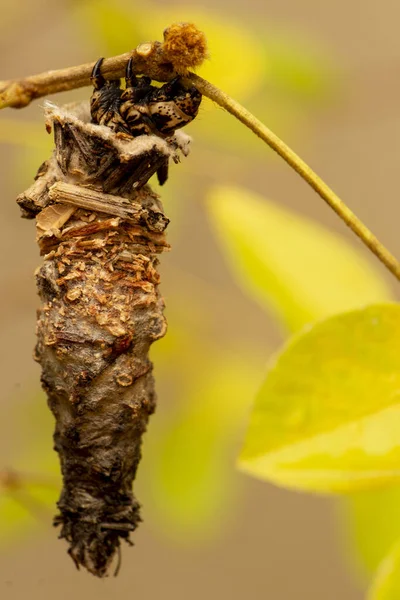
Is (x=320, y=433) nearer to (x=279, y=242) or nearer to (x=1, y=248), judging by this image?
(x=279, y=242)

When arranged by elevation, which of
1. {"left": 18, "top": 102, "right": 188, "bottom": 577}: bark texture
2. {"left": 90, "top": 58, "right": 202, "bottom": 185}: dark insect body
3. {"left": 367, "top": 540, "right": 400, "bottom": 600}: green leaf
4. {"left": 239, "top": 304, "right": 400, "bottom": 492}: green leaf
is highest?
{"left": 90, "top": 58, "right": 202, "bottom": 185}: dark insect body

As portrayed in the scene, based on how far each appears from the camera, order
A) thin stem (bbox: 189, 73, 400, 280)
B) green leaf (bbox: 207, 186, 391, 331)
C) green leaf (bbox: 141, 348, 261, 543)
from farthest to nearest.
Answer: green leaf (bbox: 141, 348, 261, 543)
green leaf (bbox: 207, 186, 391, 331)
thin stem (bbox: 189, 73, 400, 280)

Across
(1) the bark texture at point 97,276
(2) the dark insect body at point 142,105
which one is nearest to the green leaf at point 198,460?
(1) the bark texture at point 97,276

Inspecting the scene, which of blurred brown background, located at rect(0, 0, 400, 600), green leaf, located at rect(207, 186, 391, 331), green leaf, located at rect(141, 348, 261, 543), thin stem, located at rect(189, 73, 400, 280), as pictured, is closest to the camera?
thin stem, located at rect(189, 73, 400, 280)

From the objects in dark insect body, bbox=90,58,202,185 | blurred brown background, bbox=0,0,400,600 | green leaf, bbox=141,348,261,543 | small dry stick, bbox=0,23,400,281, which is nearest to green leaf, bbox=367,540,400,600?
small dry stick, bbox=0,23,400,281

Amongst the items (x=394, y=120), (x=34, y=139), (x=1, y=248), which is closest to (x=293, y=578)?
(x=1, y=248)

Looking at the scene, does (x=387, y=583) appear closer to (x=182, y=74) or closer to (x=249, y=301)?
(x=182, y=74)

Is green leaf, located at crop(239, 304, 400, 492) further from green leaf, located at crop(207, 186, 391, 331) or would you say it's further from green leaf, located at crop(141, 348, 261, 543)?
green leaf, located at crop(141, 348, 261, 543)

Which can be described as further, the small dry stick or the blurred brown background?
the blurred brown background

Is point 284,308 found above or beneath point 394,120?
beneath
